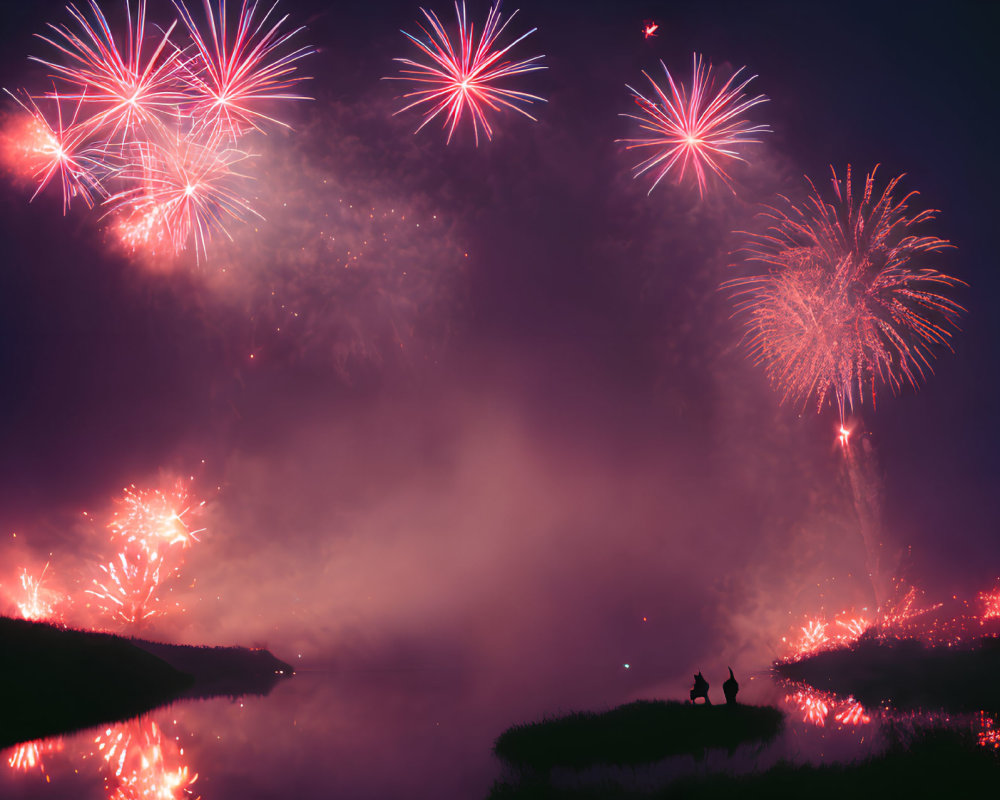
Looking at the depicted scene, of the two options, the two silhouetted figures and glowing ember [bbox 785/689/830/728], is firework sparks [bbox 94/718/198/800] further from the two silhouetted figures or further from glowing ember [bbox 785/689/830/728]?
glowing ember [bbox 785/689/830/728]

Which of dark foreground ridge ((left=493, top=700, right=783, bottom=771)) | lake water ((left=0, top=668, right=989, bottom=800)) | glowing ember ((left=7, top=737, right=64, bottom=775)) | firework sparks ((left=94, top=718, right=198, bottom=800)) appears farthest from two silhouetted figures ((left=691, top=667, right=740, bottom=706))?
glowing ember ((left=7, top=737, right=64, bottom=775))

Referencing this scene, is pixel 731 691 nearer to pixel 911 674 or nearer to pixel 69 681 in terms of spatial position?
pixel 911 674

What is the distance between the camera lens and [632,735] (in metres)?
21.3

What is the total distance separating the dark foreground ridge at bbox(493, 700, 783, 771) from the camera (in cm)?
1916

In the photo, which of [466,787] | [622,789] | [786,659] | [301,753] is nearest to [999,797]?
[622,789]

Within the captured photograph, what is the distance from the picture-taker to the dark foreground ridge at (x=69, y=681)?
30.8 metres

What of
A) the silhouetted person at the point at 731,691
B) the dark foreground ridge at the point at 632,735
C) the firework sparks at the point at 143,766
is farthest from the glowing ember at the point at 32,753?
the silhouetted person at the point at 731,691

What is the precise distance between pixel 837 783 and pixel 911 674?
128 feet

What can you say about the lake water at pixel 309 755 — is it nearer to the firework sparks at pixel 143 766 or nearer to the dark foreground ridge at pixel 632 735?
the firework sparks at pixel 143 766

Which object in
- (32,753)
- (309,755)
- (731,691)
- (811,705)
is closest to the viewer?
(309,755)

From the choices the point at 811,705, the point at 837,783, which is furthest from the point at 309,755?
the point at 811,705

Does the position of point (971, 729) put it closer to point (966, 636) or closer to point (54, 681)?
point (966, 636)

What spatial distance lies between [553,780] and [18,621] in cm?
4567

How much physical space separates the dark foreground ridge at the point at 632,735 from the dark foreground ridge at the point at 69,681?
77.2ft
